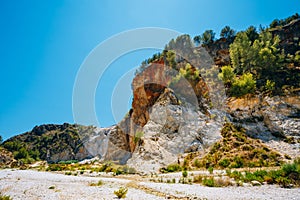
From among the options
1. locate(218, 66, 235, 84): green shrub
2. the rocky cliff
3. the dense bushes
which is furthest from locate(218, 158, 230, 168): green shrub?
locate(218, 66, 235, 84): green shrub

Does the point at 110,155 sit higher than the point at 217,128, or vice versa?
the point at 217,128

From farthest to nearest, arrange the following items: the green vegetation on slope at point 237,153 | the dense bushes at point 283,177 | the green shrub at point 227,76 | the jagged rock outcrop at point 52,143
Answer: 1. the jagged rock outcrop at point 52,143
2. the green shrub at point 227,76
3. the green vegetation on slope at point 237,153
4. the dense bushes at point 283,177

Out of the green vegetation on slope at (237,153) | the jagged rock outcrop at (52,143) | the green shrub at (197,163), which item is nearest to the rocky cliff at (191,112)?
the green vegetation on slope at (237,153)

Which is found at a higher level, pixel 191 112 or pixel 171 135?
pixel 191 112

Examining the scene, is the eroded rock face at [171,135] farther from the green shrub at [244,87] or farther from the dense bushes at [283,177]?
the dense bushes at [283,177]

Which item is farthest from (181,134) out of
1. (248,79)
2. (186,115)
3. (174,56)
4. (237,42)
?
(237,42)

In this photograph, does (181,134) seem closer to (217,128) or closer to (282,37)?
(217,128)

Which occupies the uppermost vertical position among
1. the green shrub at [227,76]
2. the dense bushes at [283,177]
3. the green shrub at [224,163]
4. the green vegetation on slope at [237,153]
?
the green shrub at [227,76]

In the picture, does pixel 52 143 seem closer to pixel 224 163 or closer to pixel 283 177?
pixel 224 163

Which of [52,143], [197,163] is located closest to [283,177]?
[197,163]

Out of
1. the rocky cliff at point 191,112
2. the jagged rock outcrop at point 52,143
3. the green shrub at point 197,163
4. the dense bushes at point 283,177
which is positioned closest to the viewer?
the dense bushes at point 283,177

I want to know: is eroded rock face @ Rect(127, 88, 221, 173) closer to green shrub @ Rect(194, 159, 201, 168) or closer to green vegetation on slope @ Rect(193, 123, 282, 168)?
green vegetation on slope @ Rect(193, 123, 282, 168)

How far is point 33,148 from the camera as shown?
375 ft

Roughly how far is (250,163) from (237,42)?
117 feet
